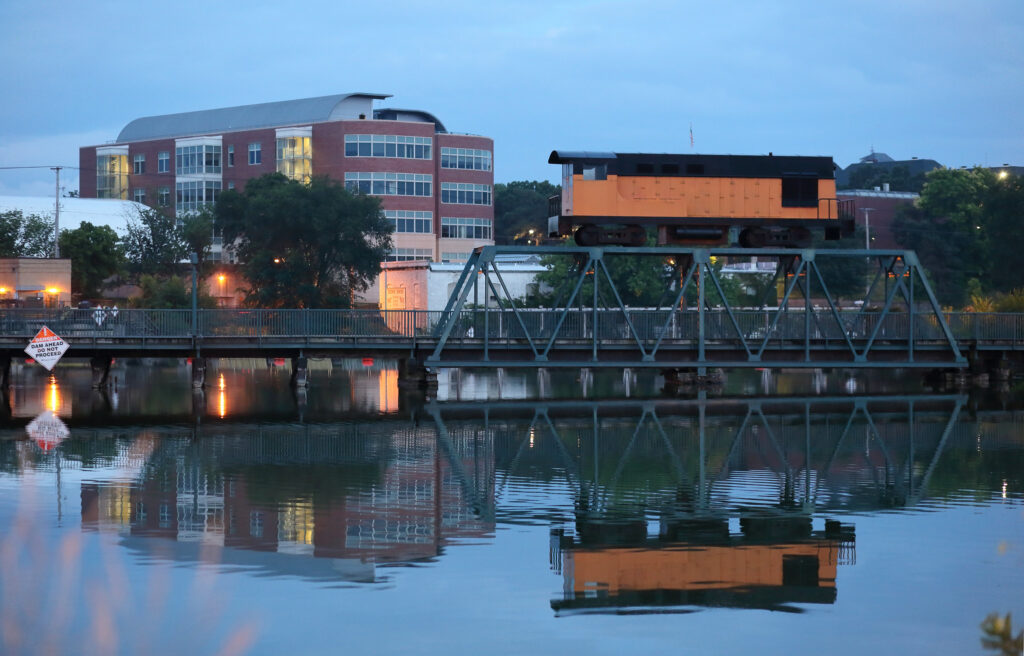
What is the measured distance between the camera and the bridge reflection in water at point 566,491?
19.3 metres

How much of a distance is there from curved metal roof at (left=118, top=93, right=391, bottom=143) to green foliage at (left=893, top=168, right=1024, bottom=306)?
174ft

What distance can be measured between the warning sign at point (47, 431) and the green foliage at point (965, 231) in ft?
255

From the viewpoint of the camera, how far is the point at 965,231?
120188 mm

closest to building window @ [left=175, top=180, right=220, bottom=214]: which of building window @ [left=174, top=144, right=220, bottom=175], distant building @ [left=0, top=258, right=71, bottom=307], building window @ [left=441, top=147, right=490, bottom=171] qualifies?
building window @ [left=174, top=144, right=220, bottom=175]

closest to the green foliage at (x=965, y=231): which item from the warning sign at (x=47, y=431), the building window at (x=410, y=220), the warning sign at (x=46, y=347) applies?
the building window at (x=410, y=220)

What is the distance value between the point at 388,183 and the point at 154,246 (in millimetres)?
20590

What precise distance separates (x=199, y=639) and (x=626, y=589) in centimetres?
605

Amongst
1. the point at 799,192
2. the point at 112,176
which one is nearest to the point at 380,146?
the point at 112,176

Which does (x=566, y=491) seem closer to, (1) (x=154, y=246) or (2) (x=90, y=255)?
(2) (x=90, y=255)

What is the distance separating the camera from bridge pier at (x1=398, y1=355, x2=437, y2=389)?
55656 millimetres

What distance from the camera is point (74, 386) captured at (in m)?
62.5

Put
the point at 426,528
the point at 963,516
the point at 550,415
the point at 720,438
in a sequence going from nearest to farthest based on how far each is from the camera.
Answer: the point at 426,528
the point at 963,516
the point at 720,438
the point at 550,415

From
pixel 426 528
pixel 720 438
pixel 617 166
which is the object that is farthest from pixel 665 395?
pixel 426 528

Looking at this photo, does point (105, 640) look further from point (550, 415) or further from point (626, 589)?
point (550, 415)
